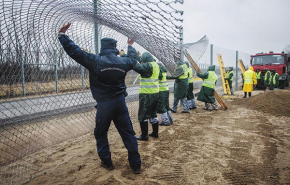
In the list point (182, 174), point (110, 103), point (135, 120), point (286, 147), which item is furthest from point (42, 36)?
point (286, 147)

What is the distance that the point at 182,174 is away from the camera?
8.40 ft

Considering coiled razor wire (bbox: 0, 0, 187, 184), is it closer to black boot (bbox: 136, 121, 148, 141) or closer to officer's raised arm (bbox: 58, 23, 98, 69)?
officer's raised arm (bbox: 58, 23, 98, 69)

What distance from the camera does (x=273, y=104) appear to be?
7.16 meters

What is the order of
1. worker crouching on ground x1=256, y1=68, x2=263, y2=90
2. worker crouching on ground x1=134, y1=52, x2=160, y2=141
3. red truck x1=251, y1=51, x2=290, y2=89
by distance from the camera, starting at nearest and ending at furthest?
1. worker crouching on ground x1=134, y1=52, x2=160, y2=141
2. worker crouching on ground x1=256, y1=68, x2=263, y2=90
3. red truck x1=251, y1=51, x2=290, y2=89

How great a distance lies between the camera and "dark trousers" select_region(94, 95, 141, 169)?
2504 mm

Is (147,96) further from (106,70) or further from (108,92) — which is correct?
(106,70)

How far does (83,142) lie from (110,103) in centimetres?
167

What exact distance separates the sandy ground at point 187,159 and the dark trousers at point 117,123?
0.22m

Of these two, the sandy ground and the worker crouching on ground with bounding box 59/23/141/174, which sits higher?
the worker crouching on ground with bounding box 59/23/141/174

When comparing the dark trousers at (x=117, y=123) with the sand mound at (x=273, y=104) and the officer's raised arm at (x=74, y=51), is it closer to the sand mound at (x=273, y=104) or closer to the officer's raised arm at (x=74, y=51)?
the officer's raised arm at (x=74, y=51)

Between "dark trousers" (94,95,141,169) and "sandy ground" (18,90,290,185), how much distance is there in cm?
22

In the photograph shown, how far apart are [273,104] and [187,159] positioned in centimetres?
566

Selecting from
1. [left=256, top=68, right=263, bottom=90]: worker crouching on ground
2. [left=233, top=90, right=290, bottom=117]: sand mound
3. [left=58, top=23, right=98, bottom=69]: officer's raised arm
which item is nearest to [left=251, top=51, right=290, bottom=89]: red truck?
[left=256, top=68, right=263, bottom=90]: worker crouching on ground

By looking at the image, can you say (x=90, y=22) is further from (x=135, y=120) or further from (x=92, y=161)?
(x=135, y=120)
